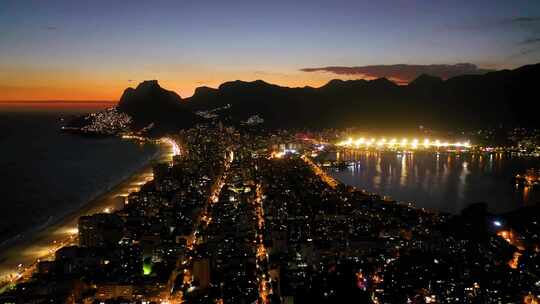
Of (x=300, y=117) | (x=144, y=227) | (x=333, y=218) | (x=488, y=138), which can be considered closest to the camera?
(x=144, y=227)

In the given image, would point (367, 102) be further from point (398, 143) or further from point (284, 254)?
point (284, 254)

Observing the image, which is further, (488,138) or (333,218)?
(488,138)

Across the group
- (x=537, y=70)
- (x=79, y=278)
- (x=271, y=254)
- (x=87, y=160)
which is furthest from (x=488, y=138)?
(x=79, y=278)

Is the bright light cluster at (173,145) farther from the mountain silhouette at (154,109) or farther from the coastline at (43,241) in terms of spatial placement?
the coastline at (43,241)

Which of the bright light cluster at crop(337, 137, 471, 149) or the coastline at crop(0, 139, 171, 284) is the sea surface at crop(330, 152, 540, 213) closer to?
the bright light cluster at crop(337, 137, 471, 149)

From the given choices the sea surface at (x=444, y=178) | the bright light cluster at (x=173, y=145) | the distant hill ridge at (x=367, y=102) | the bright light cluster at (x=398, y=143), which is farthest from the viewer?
the distant hill ridge at (x=367, y=102)

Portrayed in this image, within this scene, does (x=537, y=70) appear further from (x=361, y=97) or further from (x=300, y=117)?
(x=300, y=117)

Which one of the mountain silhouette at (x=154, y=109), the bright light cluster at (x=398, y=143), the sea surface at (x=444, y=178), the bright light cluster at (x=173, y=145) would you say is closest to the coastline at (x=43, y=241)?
the sea surface at (x=444, y=178)
